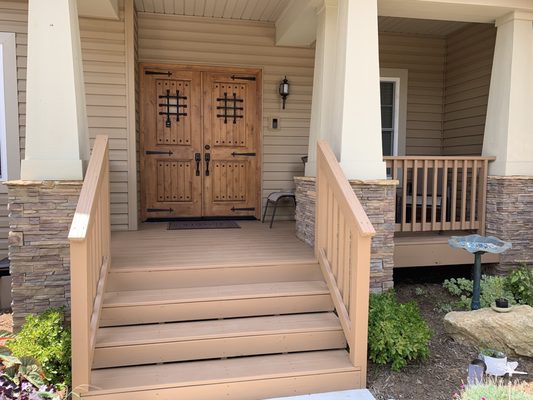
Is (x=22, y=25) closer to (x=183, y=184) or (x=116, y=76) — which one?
(x=116, y=76)

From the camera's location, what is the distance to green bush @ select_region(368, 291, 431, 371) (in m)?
2.92

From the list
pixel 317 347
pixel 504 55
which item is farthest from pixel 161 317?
pixel 504 55

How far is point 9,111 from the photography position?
483 centimetres

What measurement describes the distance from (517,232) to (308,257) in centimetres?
232

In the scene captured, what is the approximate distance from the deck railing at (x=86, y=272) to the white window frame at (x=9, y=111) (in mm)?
2476

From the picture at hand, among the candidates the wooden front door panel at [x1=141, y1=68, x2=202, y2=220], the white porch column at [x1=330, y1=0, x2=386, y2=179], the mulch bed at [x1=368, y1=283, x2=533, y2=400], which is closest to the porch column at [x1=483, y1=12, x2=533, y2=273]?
the mulch bed at [x1=368, y1=283, x2=533, y2=400]

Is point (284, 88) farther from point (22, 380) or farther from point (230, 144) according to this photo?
point (22, 380)

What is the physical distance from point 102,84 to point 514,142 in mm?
4446

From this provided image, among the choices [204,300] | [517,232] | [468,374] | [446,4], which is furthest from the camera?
[517,232]

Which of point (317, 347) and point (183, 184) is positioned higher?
point (183, 184)

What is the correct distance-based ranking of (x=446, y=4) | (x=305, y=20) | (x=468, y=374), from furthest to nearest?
(x=305, y=20) < (x=446, y=4) < (x=468, y=374)

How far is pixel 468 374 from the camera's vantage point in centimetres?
284

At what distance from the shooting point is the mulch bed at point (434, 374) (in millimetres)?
2732

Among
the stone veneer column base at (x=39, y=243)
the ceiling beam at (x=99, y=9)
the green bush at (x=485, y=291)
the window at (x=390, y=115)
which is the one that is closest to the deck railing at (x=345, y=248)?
the green bush at (x=485, y=291)
